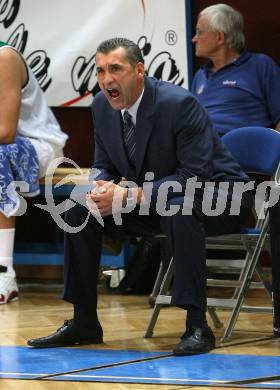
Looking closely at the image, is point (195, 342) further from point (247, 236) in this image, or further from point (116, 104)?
point (116, 104)

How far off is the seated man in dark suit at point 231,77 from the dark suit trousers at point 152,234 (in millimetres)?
1663

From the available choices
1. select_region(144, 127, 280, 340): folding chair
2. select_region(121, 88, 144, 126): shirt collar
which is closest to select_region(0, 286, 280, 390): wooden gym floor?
select_region(144, 127, 280, 340): folding chair

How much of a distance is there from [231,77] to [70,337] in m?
2.40

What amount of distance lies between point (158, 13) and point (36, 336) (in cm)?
286

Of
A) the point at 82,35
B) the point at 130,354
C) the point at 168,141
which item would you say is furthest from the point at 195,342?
the point at 82,35

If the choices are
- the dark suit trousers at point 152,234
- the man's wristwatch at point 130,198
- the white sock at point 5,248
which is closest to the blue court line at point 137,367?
the dark suit trousers at point 152,234

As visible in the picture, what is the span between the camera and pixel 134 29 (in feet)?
21.4

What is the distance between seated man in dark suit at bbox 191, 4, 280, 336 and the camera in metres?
5.88

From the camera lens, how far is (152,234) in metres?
4.35

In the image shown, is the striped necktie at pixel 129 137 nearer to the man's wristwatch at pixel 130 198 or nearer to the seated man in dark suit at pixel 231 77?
the man's wristwatch at pixel 130 198

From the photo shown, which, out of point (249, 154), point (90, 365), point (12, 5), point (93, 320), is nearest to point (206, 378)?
point (90, 365)

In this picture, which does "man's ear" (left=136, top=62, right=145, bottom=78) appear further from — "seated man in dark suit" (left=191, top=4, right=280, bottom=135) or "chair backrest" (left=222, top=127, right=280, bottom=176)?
"seated man in dark suit" (left=191, top=4, right=280, bottom=135)

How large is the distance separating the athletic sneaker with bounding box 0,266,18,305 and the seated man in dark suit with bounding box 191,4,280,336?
1.52 metres

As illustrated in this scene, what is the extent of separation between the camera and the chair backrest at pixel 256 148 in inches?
178
